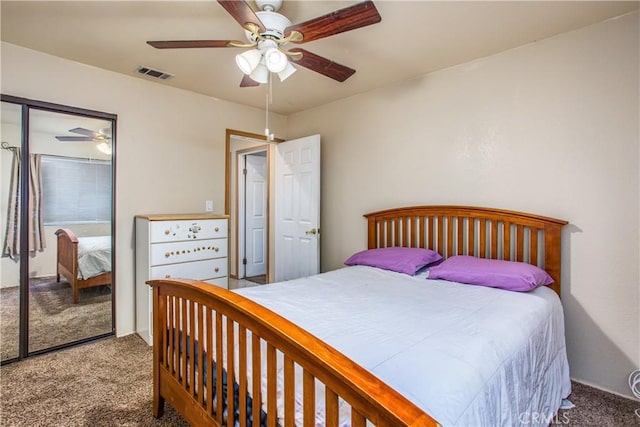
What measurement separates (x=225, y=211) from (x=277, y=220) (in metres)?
0.69

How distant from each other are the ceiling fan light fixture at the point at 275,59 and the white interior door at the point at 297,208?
1.78 m

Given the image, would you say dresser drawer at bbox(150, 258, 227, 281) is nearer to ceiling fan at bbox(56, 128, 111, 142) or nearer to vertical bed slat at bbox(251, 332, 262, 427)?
ceiling fan at bbox(56, 128, 111, 142)

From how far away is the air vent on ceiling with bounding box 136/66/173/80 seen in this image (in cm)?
284

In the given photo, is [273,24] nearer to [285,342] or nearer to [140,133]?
[285,342]

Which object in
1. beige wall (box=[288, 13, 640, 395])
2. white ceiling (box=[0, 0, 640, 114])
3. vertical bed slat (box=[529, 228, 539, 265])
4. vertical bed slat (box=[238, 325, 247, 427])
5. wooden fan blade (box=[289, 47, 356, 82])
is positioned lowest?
vertical bed slat (box=[238, 325, 247, 427])

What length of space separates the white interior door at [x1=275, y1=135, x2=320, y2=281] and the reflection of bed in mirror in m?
1.83

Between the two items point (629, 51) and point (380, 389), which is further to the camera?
point (629, 51)

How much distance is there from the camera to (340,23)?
1.57m

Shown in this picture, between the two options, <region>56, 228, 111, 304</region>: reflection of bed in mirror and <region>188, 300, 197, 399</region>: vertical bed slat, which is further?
<region>56, 228, 111, 304</region>: reflection of bed in mirror

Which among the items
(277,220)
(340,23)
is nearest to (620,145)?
(340,23)

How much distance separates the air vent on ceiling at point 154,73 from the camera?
2836mm

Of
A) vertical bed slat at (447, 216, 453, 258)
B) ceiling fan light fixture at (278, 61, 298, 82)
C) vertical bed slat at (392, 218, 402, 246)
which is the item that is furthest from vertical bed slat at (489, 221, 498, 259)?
ceiling fan light fixture at (278, 61, 298, 82)

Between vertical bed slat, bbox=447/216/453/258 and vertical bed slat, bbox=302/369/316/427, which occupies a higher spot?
vertical bed slat, bbox=447/216/453/258

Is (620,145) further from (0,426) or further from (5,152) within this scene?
(5,152)
